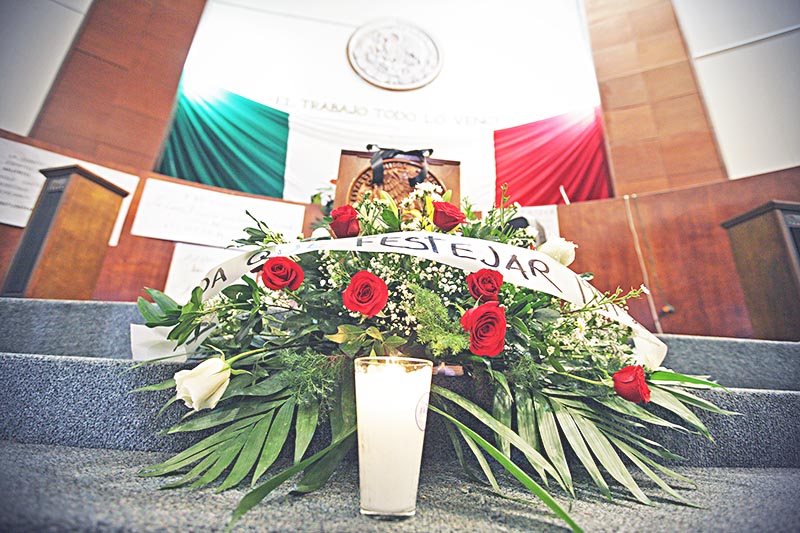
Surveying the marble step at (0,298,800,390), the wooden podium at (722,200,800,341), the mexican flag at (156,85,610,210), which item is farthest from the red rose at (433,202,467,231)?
the mexican flag at (156,85,610,210)

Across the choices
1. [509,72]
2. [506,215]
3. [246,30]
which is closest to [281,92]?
[246,30]

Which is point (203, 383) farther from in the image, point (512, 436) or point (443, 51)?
point (443, 51)

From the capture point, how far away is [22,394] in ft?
2.07

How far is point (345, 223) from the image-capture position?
24.1 inches

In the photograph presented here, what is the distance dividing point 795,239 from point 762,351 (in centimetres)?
75

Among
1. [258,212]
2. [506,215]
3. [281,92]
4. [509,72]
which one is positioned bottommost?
[506,215]

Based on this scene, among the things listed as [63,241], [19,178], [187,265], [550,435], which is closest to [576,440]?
[550,435]

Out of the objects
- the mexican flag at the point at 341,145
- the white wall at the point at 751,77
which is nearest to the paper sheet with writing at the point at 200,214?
the mexican flag at the point at 341,145

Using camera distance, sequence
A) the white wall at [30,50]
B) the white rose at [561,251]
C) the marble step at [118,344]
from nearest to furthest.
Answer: the white rose at [561,251] < the marble step at [118,344] < the white wall at [30,50]

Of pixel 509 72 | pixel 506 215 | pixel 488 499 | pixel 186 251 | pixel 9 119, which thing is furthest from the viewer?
pixel 509 72

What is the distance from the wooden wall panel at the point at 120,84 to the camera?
2629 mm

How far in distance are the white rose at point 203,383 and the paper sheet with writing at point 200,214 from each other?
6.53ft

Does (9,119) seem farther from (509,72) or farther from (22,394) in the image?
(509,72)

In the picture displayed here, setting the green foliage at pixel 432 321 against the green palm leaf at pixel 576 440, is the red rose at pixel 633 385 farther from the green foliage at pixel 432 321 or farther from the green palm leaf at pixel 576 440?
the green foliage at pixel 432 321
